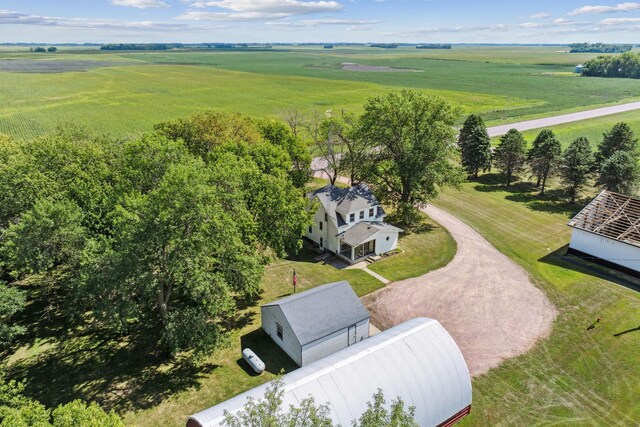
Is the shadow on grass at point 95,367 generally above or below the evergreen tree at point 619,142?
below

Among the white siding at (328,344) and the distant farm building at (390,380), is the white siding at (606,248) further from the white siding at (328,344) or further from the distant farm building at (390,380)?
the white siding at (328,344)

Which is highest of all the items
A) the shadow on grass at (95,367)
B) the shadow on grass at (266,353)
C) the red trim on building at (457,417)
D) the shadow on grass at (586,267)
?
the shadow on grass at (586,267)

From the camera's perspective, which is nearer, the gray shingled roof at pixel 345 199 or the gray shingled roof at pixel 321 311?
the gray shingled roof at pixel 321 311

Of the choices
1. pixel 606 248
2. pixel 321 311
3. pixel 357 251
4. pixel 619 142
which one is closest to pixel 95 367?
pixel 321 311

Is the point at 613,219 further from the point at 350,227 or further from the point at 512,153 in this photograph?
the point at 350,227

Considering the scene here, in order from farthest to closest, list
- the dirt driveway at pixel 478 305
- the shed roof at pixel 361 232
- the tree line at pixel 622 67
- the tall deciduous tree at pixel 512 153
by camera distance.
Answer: the tree line at pixel 622 67, the tall deciduous tree at pixel 512 153, the shed roof at pixel 361 232, the dirt driveway at pixel 478 305

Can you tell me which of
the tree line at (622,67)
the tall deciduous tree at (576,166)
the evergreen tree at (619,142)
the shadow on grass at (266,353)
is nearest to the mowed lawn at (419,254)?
the shadow on grass at (266,353)
